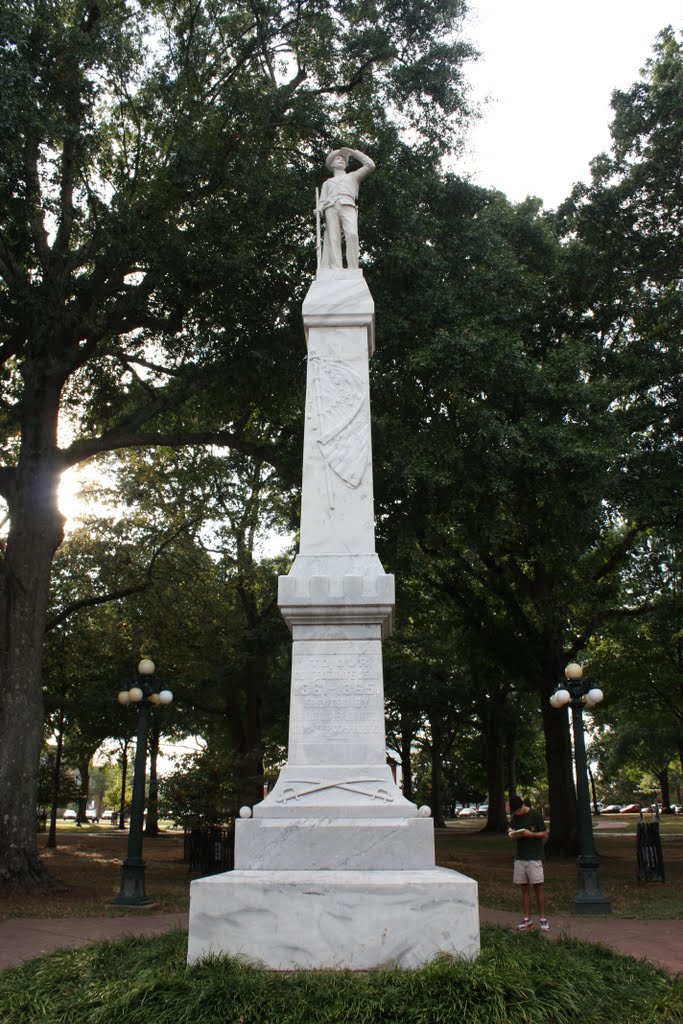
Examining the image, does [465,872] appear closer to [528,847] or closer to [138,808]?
[138,808]

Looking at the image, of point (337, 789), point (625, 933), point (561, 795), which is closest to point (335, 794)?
point (337, 789)

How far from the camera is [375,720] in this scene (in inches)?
292

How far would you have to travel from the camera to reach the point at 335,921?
6.04 m

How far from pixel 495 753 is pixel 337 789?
1163 inches

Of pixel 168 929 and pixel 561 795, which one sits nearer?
pixel 168 929

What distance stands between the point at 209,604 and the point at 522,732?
77.1ft

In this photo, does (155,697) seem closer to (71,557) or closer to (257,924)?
(71,557)

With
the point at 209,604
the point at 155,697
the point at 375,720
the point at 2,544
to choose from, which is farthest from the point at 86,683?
the point at 375,720

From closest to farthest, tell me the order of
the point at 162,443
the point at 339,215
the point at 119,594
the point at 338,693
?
Result: the point at 338,693
the point at 339,215
the point at 162,443
the point at 119,594

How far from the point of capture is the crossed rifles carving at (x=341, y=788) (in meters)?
7.05

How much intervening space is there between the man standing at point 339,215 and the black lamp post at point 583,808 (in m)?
9.10

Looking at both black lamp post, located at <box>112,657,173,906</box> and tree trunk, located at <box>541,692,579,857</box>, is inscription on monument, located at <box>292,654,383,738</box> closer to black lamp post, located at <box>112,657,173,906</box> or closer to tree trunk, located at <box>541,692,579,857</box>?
black lamp post, located at <box>112,657,173,906</box>

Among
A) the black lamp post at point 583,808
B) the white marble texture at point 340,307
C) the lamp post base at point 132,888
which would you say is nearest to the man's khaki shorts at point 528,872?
the black lamp post at point 583,808

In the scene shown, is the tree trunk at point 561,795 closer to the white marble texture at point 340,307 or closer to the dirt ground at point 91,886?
the dirt ground at point 91,886
